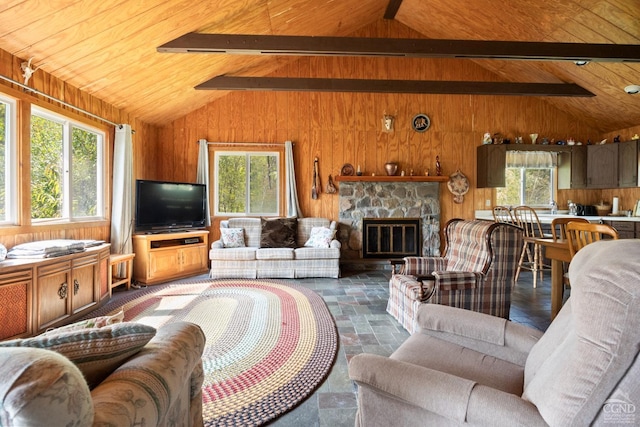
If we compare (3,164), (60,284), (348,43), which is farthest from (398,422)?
(3,164)

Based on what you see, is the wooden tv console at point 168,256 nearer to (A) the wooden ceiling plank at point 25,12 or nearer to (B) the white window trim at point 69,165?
(B) the white window trim at point 69,165

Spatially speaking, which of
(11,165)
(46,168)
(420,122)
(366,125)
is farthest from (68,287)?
(420,122)

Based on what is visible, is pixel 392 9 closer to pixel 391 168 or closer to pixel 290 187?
Answer: pixel 391 168

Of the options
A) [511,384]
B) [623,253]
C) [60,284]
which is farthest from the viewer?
[60,284]

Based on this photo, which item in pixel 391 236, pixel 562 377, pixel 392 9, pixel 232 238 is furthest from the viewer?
pixel 391 236

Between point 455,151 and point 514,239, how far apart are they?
3922mm

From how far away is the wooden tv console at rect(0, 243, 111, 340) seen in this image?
243 cm

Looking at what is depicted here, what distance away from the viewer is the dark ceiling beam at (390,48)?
3.38 metres

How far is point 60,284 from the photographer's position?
2883mm

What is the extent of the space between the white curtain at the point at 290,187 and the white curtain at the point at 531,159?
4087 mm

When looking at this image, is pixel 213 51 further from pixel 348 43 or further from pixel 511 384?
pixel 511 384

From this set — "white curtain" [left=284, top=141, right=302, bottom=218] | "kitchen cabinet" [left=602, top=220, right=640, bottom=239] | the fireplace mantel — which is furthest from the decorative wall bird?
"kitchen cabinet" [left=602, top=220, right=640, bottom=239]

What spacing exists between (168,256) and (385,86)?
4249mm

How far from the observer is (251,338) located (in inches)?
105
